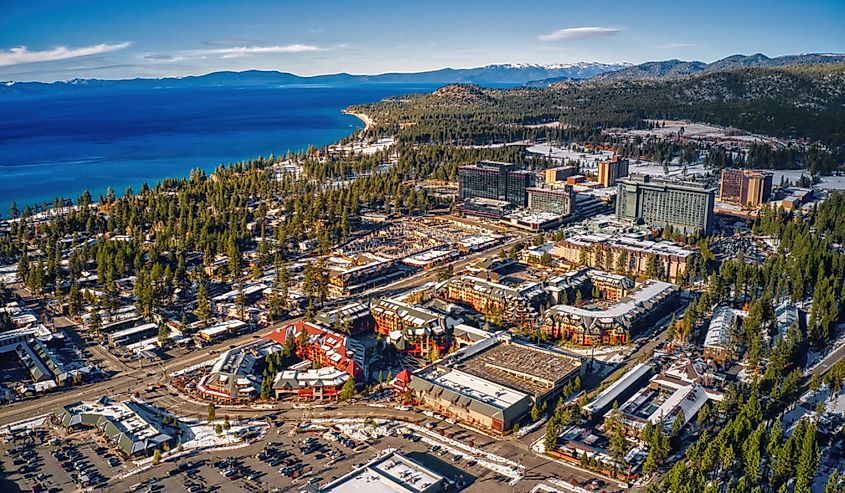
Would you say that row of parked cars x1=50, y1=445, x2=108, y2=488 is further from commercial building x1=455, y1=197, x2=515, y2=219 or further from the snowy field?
the snowy field

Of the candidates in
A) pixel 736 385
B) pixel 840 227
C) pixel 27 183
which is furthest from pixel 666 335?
pixel 27 183

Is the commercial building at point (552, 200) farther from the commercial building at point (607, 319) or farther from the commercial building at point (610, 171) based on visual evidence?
the commercial building at point (607, 319)

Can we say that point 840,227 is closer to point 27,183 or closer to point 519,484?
point 519,484

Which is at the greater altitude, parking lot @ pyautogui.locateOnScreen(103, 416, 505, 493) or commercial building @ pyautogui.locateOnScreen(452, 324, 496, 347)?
commercial building @ pyautogui.locateOnScreen(452, 324, 496, 347)

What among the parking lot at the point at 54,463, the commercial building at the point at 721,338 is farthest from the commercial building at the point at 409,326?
the parking lot at the point at 54,463

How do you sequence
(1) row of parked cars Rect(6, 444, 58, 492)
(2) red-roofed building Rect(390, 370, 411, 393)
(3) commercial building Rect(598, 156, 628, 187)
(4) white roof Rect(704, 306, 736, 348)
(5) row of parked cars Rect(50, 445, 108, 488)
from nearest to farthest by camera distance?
1. (1) row of parked cars Rect(6, 444, 58, 492)
2. (5) row of parked cars Rect(50, 445, 108, 488)
3. (2) red-roofed building Rect(390, 370, 411, 393)
4. (4) white roof Rect(704, 306, 736, 348)
5. (3) commercial building Rect(598, 156, 628, 187)

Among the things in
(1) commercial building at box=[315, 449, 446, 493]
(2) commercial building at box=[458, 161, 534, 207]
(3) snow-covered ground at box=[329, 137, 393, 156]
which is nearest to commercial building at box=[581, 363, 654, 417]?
(1) commercial building at box=[315, 449, 446, 493]

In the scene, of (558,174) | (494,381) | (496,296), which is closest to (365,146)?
(558,174)
